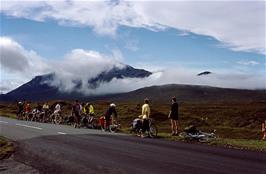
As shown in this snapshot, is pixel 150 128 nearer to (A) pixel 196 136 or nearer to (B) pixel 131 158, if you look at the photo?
(A) pixel 196 136

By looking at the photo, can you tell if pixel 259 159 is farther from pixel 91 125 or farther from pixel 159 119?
pixel 159 119

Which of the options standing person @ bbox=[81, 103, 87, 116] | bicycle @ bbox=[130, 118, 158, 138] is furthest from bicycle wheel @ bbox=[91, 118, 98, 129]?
bicycle @ bbox=[130, 118, 158, 138]

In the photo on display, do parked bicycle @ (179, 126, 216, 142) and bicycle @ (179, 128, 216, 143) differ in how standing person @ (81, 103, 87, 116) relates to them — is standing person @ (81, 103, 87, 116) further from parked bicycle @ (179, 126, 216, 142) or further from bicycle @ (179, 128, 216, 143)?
bicycle @ (179, 128, 216, 143)

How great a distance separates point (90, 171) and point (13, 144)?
34.7ft

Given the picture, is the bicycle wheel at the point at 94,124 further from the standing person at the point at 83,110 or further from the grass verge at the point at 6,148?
the grass verge at the point at 6,148

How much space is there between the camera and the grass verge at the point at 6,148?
21.6 metres

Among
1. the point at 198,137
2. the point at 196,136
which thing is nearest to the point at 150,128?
the point at 196,136

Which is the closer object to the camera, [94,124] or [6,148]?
[6,148]

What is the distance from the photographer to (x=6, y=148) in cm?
2375

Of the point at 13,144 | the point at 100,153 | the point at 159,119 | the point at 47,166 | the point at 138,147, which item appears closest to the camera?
the point at 47,166

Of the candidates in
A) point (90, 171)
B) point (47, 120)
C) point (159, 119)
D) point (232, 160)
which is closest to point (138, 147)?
point (232, 160)

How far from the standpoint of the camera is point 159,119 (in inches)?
3017

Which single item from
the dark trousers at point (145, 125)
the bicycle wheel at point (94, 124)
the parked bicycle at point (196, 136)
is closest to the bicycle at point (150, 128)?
the dark trousers at point (145, 125)

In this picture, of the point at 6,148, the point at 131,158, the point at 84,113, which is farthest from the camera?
the point at 84,113
